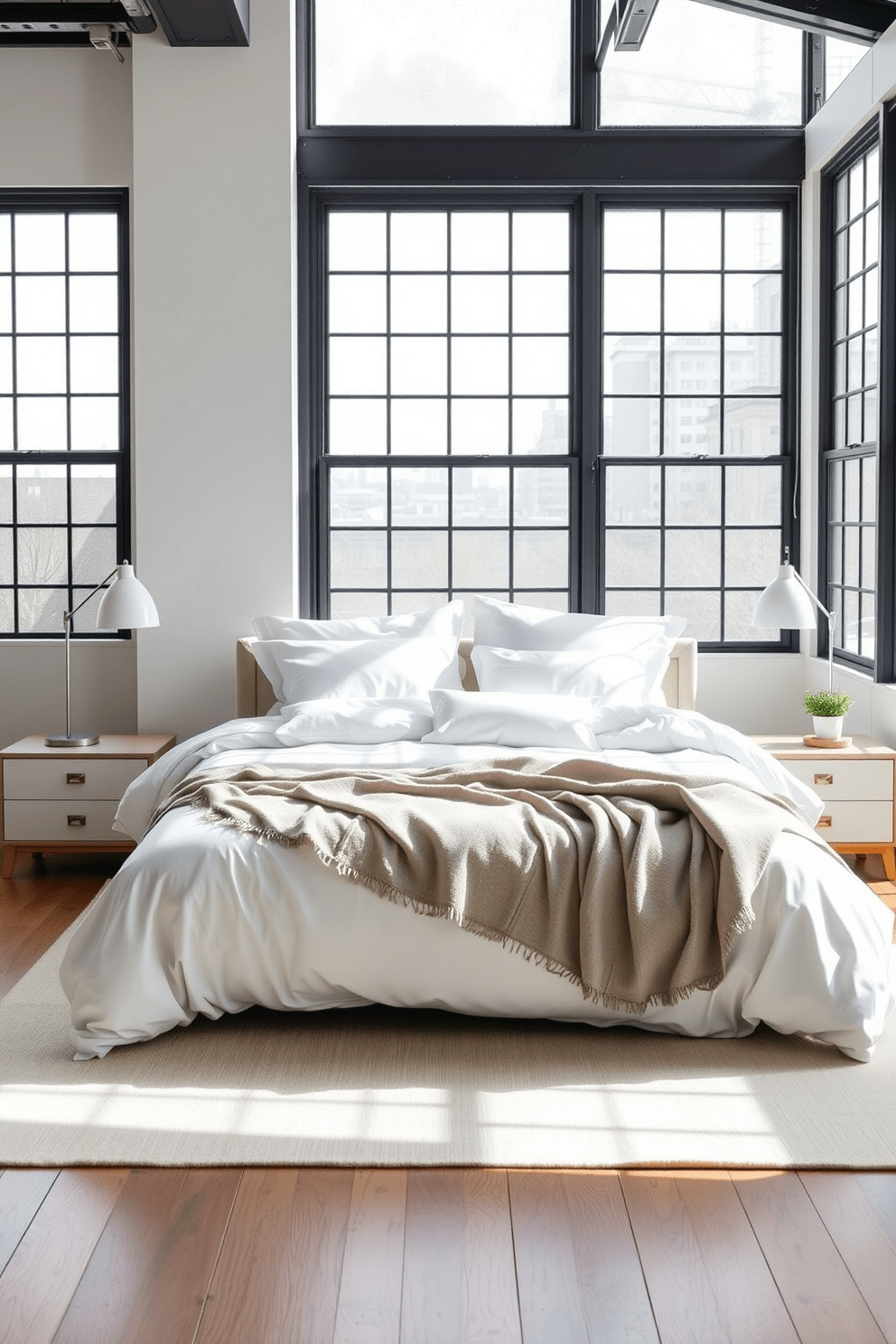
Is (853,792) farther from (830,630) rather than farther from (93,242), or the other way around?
(93,242)

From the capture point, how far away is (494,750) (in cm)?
444

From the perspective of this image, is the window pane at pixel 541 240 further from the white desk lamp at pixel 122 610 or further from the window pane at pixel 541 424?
the white desk lamp at pixel 122 610

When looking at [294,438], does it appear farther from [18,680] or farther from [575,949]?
[575,949]

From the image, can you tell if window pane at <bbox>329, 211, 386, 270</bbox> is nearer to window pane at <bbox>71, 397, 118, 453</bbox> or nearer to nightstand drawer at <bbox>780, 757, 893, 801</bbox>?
window pane at <bbox>71, 397, 118, 453</bbox>

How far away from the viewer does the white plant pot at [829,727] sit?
5105 millimetres

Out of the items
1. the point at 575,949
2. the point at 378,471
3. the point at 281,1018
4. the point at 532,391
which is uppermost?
the point at 532,391

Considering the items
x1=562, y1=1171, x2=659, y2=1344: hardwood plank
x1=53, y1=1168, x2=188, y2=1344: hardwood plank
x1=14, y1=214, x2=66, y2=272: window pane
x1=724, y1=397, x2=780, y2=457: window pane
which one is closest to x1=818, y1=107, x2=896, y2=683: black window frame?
x1=724, y1=397, x2=780, y2=457: window pane

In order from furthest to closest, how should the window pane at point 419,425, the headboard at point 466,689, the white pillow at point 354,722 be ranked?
the window pane at point 419,425
the headboard at point 466,689
the white pillow at point 354,722

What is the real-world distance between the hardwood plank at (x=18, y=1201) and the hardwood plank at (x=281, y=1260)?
384mm

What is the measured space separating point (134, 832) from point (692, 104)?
4.12 meters

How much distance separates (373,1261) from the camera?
225 cm

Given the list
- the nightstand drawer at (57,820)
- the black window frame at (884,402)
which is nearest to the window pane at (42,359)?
the nightstand drawer at (57,820)

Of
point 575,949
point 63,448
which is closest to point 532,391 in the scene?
point 63,448

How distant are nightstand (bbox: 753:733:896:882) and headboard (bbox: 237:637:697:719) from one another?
625 millimetres
